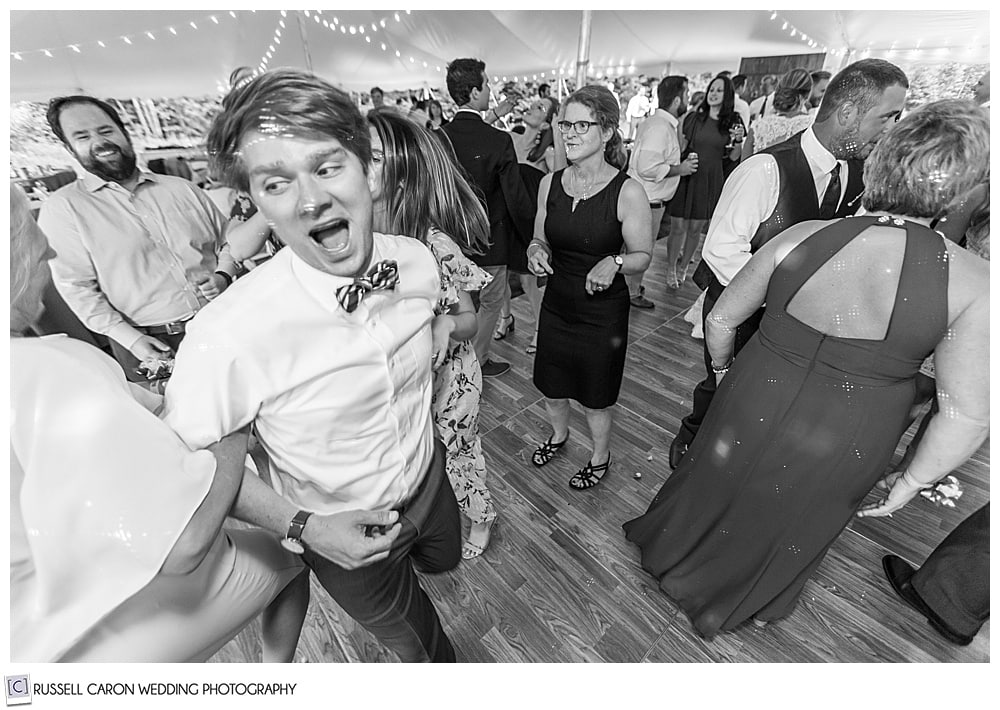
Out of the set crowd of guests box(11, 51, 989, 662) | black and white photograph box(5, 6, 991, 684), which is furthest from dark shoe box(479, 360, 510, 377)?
crowd of guests box(11, 51, 989, 662)

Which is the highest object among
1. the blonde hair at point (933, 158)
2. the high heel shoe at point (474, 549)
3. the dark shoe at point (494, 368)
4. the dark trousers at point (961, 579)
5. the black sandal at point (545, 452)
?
the blonde hair at point (933, 158)

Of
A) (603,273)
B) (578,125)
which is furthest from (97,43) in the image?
(603,273)

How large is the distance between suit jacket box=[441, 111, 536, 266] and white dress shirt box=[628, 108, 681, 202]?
0.76 m

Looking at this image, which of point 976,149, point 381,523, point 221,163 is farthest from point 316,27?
point 976,149

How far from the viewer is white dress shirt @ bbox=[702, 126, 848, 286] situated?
1058 millimetres

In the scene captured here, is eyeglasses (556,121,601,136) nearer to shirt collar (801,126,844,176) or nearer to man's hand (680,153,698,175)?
shirt collar (801,126,844,176)

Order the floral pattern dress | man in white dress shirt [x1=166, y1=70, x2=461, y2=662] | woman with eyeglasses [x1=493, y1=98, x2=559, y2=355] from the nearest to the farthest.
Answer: man in white dress shirt [x1=166, y1=70, x2=461, y2=662] → the floral pattern dress → woman with eyeglasses [x1=493, y1=98, x2=559, y2=355]

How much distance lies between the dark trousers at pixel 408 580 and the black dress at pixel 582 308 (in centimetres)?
61

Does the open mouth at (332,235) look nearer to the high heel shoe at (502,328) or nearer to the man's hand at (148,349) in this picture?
the man's hand at (148,349)

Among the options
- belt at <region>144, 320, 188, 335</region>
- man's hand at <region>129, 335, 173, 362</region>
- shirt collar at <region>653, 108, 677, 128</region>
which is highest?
shirt collar at <region>653, 108, 677, 128</region>

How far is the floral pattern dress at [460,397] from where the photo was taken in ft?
3.20

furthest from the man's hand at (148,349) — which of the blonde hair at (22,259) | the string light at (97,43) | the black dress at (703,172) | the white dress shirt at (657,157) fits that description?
the black dress at (703,172)

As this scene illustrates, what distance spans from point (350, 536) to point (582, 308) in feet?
2.92
